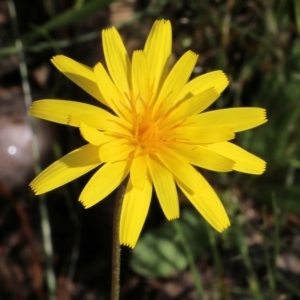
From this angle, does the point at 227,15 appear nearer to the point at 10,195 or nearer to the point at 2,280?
the point at 10,195

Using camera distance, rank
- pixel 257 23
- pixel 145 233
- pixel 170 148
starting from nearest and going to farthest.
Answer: pixel 170 148 < pixel 145 233 < pixel 257 23

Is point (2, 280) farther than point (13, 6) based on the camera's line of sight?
No

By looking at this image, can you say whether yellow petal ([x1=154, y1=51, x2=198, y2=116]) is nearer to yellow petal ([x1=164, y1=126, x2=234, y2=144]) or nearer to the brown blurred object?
yellow petal ([x1=164, y1=126, x2=234, y2=144])

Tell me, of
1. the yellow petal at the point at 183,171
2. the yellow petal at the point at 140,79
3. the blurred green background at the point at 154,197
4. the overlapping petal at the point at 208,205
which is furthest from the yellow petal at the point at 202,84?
the blurred green background at the point at 154,197

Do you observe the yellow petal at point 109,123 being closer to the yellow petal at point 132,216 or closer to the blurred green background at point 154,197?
the yellow petal at point 132,216

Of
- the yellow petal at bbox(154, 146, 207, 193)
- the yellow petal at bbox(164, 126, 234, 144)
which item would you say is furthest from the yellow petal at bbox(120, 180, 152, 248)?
the yellow petal at bbox(164, 126, 234, 144)

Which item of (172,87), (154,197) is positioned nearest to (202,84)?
(172,87)

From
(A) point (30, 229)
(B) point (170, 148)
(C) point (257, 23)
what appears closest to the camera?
(B) point (170, 148)

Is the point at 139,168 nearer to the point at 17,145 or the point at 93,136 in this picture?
the point at 93,136

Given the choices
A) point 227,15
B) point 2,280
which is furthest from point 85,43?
point 2,280

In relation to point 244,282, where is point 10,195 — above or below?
above
